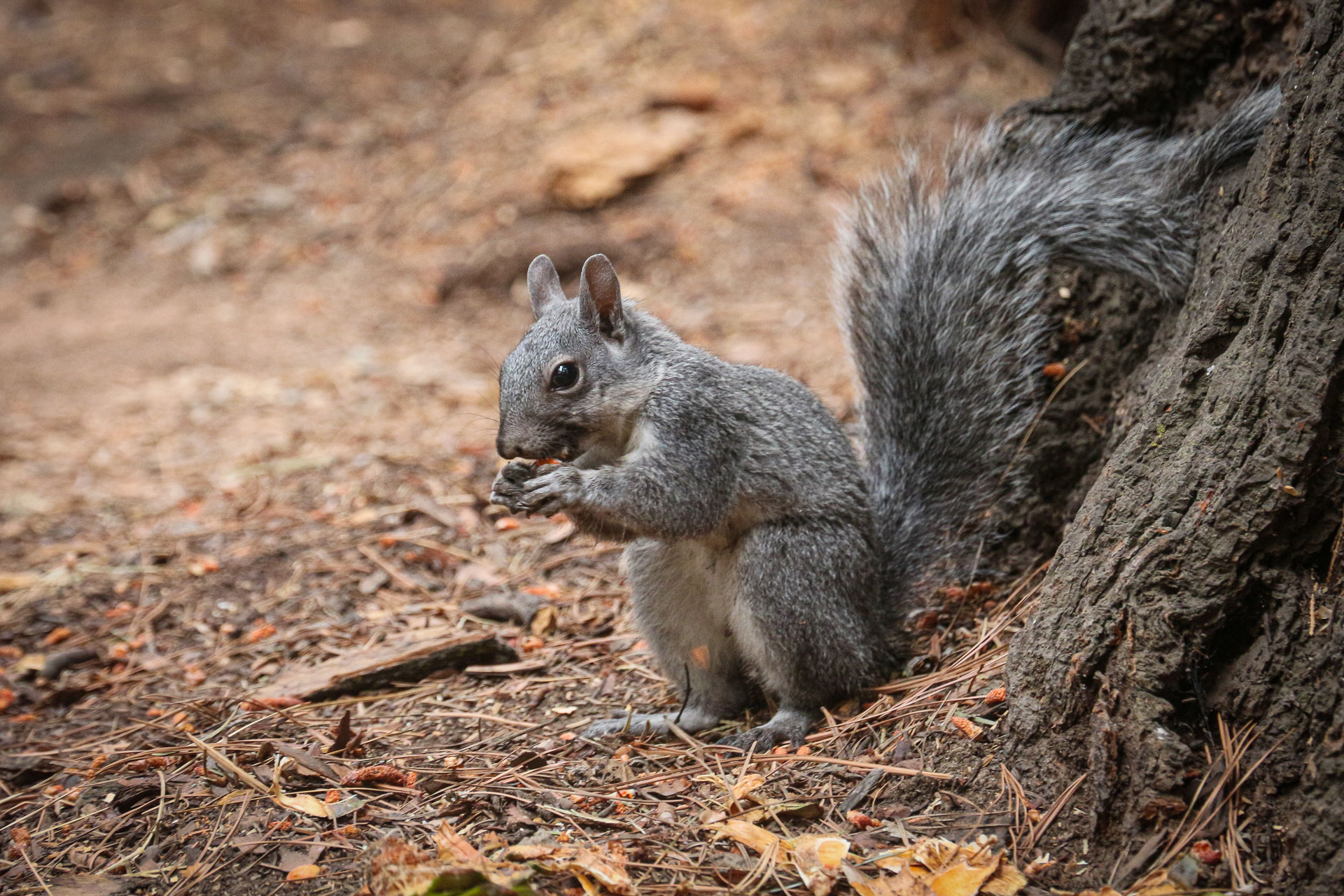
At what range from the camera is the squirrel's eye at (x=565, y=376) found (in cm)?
239

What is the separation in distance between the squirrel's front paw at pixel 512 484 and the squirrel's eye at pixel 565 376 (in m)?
0.20

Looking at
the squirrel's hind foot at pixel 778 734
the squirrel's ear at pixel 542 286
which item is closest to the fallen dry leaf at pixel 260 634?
the squirrel's ear at pixel 542 286

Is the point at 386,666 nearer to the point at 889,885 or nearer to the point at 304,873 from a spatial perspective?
the point at 304,873

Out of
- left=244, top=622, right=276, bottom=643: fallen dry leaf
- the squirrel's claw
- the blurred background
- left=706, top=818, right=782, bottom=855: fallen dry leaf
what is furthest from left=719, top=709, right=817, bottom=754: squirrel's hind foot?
the blurred background

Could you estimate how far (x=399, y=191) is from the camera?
739 centimetres

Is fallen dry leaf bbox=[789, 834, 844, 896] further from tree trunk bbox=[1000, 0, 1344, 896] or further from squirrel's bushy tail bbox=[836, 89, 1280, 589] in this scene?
squirrel's bushy tail bbox=[836, 89, 1280, 589]

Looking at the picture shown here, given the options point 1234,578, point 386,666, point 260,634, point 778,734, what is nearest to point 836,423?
point 778,734

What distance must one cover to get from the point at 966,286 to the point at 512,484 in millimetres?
1232

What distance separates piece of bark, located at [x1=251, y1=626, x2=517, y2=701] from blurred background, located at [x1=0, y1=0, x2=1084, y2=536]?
1417 mm

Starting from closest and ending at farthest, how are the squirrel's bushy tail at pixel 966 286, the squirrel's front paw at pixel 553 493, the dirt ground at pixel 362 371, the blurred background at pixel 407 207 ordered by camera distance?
1. the dirt ground at pixel 362 371
2. the squirrel's front paw at pixel 553 493
3. the squirrel's bushy tail at pixel 966 286
4. the blurred background at pixel 407 207

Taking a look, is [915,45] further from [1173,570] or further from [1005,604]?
[1173,570]

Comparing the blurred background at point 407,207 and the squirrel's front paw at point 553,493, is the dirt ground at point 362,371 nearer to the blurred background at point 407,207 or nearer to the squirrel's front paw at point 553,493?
the blurred background at point 407,207

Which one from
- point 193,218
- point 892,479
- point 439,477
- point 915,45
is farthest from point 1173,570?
point 193,218

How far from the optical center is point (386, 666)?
2.78m
